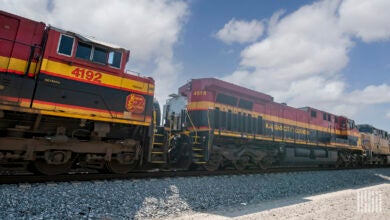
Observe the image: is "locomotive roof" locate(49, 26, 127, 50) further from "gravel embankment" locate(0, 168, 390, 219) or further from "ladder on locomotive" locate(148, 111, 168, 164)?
"gravel embankment" locate(0, 168, 390, 219)

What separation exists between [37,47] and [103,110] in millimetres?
2175

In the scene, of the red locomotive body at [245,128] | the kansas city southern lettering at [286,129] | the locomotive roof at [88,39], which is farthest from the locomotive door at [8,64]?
the kansas city southern lettering at [286,129]

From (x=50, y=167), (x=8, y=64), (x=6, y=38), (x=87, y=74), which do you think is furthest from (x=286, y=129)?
(x=6, y=38)

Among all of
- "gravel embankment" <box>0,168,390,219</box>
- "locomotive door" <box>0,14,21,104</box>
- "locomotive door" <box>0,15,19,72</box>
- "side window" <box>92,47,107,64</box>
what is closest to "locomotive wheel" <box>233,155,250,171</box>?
"gravel embankment" <box>0,168,390,219</box>

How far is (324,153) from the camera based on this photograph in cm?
1461

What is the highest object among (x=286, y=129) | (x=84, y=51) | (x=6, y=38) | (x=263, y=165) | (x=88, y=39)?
(x=88, y=39)

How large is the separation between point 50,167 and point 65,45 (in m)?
3.13

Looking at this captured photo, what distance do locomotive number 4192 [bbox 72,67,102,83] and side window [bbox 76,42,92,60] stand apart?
14.5 inches

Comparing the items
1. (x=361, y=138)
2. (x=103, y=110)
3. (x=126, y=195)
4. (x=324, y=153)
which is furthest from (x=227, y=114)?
(x=361, y=138)

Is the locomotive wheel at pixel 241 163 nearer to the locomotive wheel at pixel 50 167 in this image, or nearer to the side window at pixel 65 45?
the locomotive wheel at pixel 50 167

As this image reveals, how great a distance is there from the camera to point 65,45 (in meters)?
6.04

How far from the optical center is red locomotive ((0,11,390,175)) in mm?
5418

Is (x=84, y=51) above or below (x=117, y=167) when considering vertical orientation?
above

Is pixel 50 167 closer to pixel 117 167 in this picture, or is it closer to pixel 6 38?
pixel 117 167
